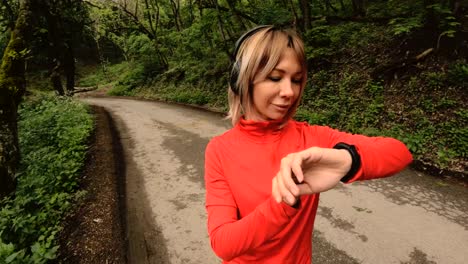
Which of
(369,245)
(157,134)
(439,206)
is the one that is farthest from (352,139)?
(157,134)

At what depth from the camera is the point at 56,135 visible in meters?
8.88

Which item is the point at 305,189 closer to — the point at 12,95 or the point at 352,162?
the point at 352,162

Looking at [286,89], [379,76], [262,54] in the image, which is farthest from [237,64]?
[379,76]

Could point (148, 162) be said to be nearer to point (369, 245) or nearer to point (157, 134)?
point (157, 134)

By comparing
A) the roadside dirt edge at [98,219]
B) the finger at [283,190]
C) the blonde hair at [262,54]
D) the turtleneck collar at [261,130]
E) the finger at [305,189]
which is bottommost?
the roadside dirt edge at [98,219]

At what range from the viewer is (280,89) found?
1.39 meters

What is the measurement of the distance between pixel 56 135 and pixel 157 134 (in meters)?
2.99

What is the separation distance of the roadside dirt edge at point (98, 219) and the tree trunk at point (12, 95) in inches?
52.8

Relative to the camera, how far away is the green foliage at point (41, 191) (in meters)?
4.02

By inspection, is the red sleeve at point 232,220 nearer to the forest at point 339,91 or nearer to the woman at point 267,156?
the woman at point 267,156

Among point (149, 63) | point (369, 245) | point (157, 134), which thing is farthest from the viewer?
point (149, 63)

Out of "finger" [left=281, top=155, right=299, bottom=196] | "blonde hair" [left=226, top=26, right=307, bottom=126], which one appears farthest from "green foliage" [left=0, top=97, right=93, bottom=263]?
"finger" [left=281, top=155, right=299, bottom=196]

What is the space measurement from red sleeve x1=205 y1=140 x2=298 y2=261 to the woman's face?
0.35m

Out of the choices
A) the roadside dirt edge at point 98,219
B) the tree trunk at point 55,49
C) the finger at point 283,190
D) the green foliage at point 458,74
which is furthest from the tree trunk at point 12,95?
the green foliage at point 458,74
